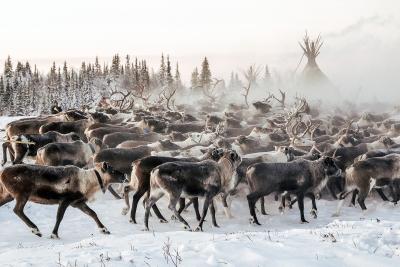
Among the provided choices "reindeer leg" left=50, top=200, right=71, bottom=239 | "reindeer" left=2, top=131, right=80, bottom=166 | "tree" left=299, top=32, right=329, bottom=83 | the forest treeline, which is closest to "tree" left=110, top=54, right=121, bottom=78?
the forest treeline

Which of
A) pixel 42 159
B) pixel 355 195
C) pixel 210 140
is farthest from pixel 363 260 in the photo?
pixel 210 140

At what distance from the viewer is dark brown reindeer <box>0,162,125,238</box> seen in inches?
343

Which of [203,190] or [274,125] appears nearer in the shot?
[203,190]

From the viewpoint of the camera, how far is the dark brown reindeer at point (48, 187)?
872 centimetres

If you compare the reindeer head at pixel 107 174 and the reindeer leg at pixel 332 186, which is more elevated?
the reindeer head at pixel 107 174

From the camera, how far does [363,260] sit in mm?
5551

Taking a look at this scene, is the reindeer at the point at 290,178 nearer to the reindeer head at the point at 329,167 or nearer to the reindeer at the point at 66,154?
the reindeer head at the point at 329,167

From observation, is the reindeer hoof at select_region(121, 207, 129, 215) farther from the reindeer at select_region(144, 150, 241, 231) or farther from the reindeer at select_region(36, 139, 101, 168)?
the reindeer at select_region(36, 139, 101, 168)

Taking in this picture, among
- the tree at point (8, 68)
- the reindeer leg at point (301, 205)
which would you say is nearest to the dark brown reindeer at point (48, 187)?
the reindeer leg at point (301, 205)

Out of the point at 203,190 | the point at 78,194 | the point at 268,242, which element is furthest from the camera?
the point at 203,190

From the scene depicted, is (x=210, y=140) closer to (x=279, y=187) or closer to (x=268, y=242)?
(x=279, y=187)

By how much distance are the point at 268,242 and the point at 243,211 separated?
548 cm

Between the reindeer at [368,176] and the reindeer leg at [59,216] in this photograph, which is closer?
the reindeer leg at [59,216]

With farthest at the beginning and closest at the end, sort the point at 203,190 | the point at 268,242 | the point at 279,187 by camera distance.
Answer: the point at 279,187 < the point at 203,190 < the point at 268,242
